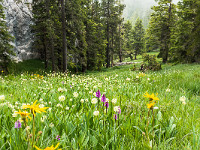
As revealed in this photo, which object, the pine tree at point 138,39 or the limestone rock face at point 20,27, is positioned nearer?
the limestone rock face at point 20,27

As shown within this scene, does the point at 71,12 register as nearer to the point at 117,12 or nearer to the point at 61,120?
the point at 61,120

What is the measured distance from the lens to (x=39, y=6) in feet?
55.1

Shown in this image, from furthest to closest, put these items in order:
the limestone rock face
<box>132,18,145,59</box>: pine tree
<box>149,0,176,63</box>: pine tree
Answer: <box>132,18,145,59</box>: pine tree
<box>149,0,176,63</box>: pine tree
the limestone rock face

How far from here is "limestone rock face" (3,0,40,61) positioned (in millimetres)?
21250

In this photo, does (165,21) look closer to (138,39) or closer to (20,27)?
(20,27)

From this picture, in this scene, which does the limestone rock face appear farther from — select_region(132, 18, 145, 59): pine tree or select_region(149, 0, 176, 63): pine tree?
select_region(132, 18, 145, 59): pine tree

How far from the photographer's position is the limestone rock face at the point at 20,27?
69.7ft

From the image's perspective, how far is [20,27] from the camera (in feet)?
73.1

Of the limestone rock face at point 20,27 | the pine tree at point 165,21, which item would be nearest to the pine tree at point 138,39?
the pine tree at point 165,21

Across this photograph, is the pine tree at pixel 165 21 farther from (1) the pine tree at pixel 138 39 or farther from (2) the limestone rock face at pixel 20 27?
(1) the pine tree at pixel 138 39

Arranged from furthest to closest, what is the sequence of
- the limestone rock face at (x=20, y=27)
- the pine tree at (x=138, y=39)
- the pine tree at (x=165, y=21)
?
the pine tree at (x=138, y=39)
the pine tree at (x=165, y=21)
the limestone rock face at (x=20, y=27)

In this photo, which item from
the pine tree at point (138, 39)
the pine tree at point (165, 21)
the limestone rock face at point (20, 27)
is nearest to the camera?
the limestone rock face at point (20, 27)

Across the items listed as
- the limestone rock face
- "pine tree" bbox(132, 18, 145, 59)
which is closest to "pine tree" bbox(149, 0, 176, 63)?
the limestone rock face

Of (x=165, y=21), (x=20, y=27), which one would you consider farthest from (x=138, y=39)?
(x=20, y=27)
